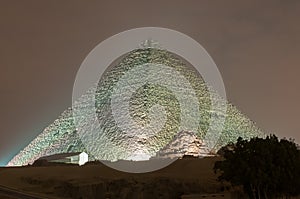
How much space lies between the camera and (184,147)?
59.9m

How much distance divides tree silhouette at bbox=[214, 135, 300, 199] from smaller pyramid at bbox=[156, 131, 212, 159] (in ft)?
95.7

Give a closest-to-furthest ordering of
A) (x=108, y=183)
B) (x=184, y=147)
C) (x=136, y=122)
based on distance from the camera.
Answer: (x=108, y=183), (x=184, y=147), (x=136, y=122)

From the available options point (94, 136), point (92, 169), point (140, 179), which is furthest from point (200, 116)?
point (140, 179)

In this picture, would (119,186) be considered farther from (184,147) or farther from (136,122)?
(136,122)

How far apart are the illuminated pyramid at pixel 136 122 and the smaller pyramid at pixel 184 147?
5.90 ft

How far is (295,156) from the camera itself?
28.8m

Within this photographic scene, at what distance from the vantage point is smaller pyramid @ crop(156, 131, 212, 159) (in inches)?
2328

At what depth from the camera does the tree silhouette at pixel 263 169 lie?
1060 inches

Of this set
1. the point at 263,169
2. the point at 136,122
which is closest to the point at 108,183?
the point at 263,169

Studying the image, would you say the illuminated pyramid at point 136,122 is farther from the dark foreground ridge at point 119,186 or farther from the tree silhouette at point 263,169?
the tree silhouette at point 263,169

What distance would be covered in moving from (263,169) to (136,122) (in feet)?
134

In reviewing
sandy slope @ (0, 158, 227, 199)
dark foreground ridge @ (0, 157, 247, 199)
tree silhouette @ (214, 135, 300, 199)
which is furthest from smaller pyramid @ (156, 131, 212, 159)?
tree silhouette @ (214, 135, 300, 199)

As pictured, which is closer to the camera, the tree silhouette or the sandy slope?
the tree silhouette

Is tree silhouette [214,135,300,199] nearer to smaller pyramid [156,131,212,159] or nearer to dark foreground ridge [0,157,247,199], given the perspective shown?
dark foreground ridge [0,157,247,199]
